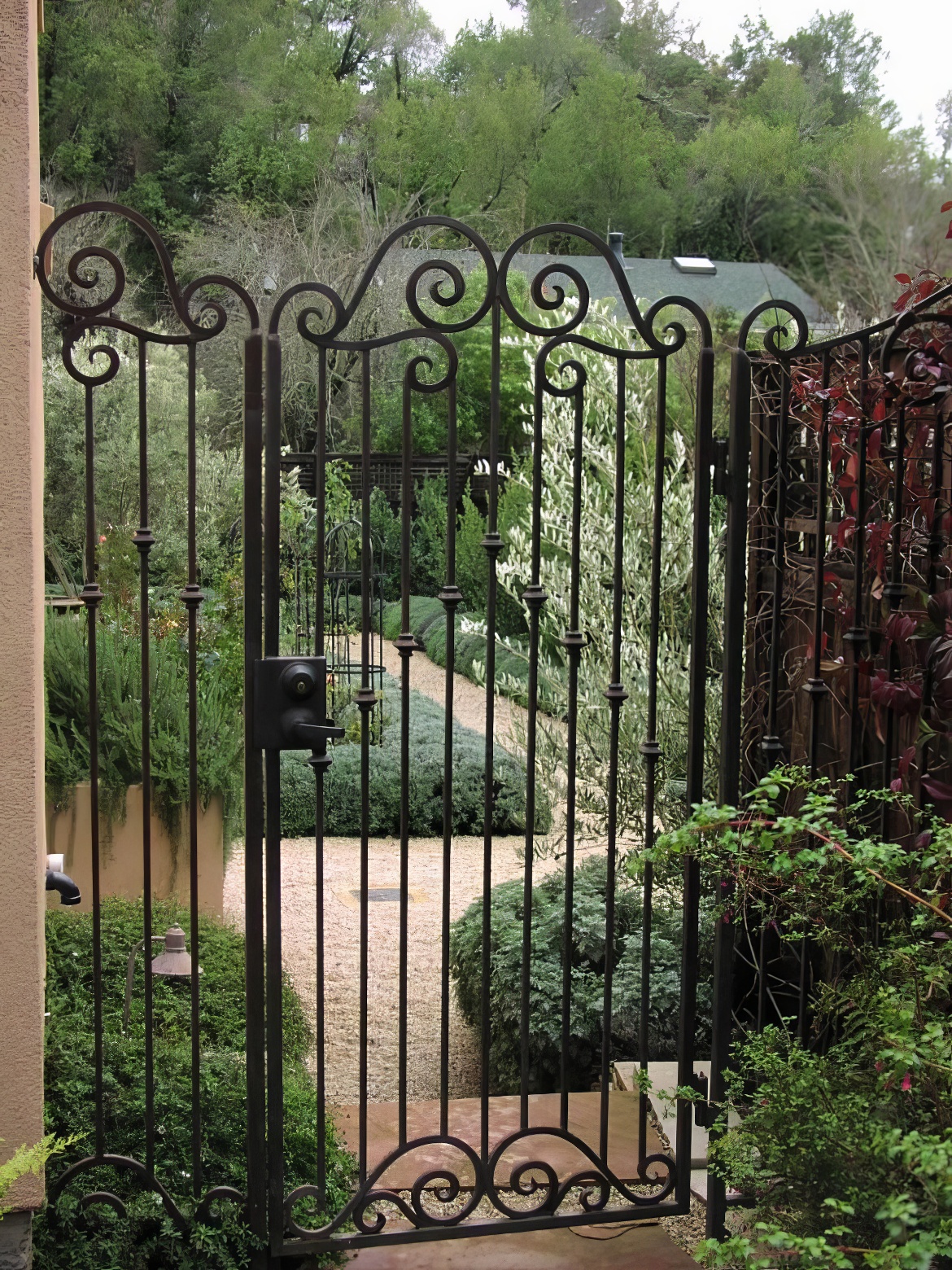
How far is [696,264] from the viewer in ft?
49.6

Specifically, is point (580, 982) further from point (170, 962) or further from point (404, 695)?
point (404, 695)

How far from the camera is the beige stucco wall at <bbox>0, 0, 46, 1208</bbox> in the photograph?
1874 mm

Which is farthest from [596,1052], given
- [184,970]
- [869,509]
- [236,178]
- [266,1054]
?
[236,178]

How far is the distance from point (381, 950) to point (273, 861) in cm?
314

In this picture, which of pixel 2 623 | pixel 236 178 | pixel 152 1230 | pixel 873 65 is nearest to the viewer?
pixel 2 623

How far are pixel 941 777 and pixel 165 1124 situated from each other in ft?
5.61

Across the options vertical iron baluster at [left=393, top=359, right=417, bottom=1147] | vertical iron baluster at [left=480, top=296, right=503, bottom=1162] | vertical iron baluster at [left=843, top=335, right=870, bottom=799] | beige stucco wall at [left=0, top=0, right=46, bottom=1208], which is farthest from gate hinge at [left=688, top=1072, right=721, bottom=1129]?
beige stucco wall at [left=0, top=0, right=46, bottom=1208]

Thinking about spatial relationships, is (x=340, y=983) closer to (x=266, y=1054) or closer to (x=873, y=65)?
(x=266, y=1054)

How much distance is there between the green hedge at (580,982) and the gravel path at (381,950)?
0.37m

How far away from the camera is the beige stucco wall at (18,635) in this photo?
6.15 ft

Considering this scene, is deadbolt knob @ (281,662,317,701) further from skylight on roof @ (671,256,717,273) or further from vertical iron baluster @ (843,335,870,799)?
skylight on roof @ (671,256,717,273)

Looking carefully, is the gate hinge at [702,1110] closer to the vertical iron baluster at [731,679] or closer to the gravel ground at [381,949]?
the vertical iron baluster at [731,679]

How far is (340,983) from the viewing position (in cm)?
491

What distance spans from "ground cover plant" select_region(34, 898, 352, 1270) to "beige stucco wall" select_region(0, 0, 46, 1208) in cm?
15
